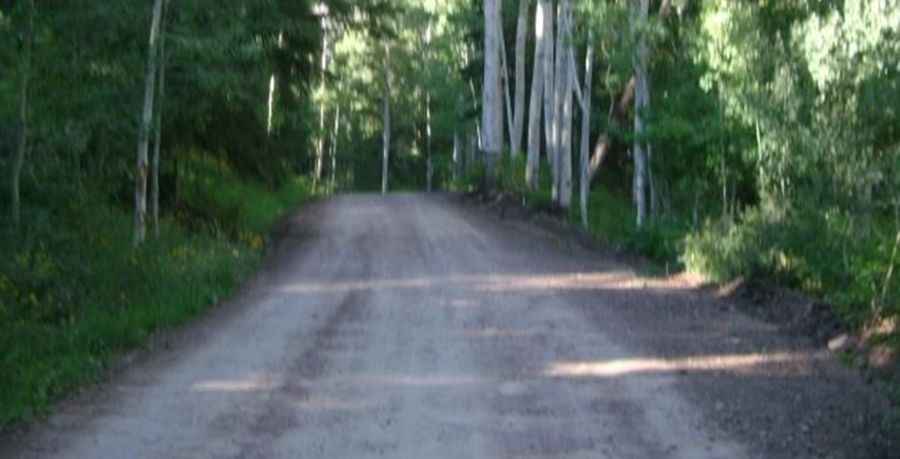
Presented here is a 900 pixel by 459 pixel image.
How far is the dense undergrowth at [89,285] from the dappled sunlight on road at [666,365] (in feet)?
14.2

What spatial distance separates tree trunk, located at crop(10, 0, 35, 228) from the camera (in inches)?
684

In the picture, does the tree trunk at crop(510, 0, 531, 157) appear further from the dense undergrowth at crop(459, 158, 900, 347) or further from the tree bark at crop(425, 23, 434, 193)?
the tree bark at crop(425, 23, 434, 193)

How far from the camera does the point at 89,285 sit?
55.7 feet

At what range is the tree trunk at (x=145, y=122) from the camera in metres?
20.0

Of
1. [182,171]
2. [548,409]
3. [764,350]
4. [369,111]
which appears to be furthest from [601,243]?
[369,111]

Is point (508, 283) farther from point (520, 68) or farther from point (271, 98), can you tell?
point (520, 68)

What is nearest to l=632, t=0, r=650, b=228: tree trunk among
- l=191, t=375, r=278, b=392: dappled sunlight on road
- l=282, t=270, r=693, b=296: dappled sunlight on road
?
l=282, t=270, r=693, b=296: dappled sunlight on road

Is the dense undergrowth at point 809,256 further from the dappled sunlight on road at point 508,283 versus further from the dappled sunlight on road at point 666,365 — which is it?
the dappled sunlight on road at point 666,365

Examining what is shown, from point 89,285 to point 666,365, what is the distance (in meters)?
7.45

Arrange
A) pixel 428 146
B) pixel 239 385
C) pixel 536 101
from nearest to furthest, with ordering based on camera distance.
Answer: pixel 239 385 < pixel 536 101 < pixel 428 146

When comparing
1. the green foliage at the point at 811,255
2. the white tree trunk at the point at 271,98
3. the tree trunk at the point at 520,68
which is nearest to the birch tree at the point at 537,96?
the tree trunk at the point at 520,68

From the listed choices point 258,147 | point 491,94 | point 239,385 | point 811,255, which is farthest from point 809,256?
point 491,94

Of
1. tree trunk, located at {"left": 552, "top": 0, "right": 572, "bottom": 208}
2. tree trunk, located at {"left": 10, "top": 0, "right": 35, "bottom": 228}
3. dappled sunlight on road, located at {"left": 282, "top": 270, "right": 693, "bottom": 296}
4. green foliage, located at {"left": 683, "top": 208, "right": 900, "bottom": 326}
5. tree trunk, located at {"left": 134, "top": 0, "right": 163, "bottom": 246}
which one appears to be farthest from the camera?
tree trunk, located at {"left": 552, "top": 0, "right": 572, "bottom": 208}

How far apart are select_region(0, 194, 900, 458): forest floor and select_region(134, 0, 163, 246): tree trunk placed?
1.90 m
